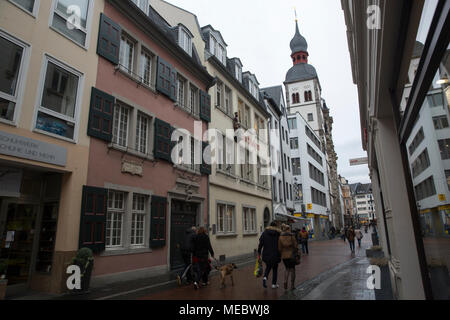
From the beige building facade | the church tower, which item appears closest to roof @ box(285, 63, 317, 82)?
the church tower

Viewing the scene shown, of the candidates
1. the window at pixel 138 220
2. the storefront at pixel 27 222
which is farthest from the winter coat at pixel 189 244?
the storefront at pixel 27 222

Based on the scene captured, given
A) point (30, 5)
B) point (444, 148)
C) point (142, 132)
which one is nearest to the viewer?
point (444, 148)

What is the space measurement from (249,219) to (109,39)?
15163 mm

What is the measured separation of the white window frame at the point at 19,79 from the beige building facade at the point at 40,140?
0.8 inches

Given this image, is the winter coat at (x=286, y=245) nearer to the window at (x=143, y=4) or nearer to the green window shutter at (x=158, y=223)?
the green window shutter at (x=158, y=223)

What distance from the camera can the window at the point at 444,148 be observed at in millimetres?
2053

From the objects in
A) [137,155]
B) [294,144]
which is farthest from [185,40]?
[294,144]

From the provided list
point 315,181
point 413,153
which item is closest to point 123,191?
point 413,153

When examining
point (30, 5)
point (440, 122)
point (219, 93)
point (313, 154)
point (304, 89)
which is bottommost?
point (440, 122)

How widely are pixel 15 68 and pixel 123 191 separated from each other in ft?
16.0

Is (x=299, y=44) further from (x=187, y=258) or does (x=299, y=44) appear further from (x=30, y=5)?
(x=187, y=258)

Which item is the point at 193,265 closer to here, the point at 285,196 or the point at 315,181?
the point at 285,196

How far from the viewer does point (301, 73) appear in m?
65.5

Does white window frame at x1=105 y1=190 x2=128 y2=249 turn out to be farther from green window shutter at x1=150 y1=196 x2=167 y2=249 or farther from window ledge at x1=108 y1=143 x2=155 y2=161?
window ledge at x1=108 y1=143 x2=155 y2=161
